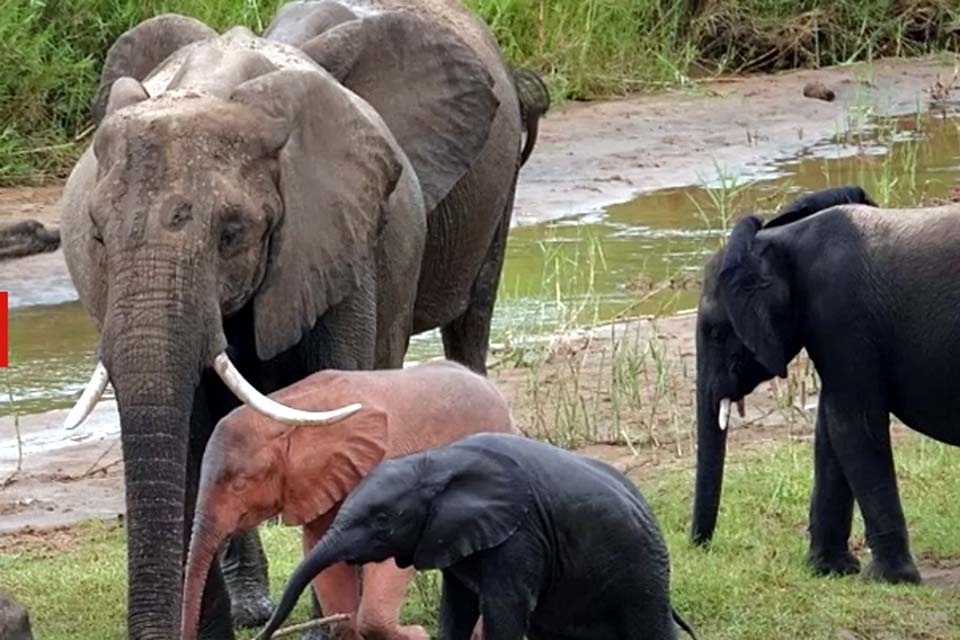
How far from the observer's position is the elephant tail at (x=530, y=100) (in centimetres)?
891

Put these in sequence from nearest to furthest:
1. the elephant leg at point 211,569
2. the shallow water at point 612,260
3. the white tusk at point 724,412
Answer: the elephant leg at point 211,569 < the white tusk at point 724,412 < the shallow water at point 612,260

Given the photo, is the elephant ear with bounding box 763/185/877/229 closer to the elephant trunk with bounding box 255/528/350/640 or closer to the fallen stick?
the fallen stick

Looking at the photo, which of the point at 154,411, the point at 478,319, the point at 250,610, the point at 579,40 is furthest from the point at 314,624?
the point at 579,40

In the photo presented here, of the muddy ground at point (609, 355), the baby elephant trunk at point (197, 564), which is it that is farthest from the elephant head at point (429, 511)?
the muddy ground at point (609, 355)

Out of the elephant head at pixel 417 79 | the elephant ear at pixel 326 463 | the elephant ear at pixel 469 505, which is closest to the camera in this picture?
the elephant ear at pixel 469 505

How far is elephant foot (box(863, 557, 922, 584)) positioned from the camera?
668 centimetres

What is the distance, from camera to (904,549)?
6.73 meters

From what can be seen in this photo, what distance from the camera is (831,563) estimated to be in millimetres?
6875

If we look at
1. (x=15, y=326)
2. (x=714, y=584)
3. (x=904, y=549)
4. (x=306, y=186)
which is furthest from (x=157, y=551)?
(x=15, y=326)

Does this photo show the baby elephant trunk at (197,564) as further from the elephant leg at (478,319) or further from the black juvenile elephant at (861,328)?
the elephant leg at (478,319)

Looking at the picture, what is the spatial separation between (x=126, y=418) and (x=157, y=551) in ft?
0.90

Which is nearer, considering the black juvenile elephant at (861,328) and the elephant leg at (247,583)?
the elephant leg at (247,583)

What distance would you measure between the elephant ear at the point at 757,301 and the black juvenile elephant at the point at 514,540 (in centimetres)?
169

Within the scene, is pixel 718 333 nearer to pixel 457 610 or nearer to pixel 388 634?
pixel 388 634
